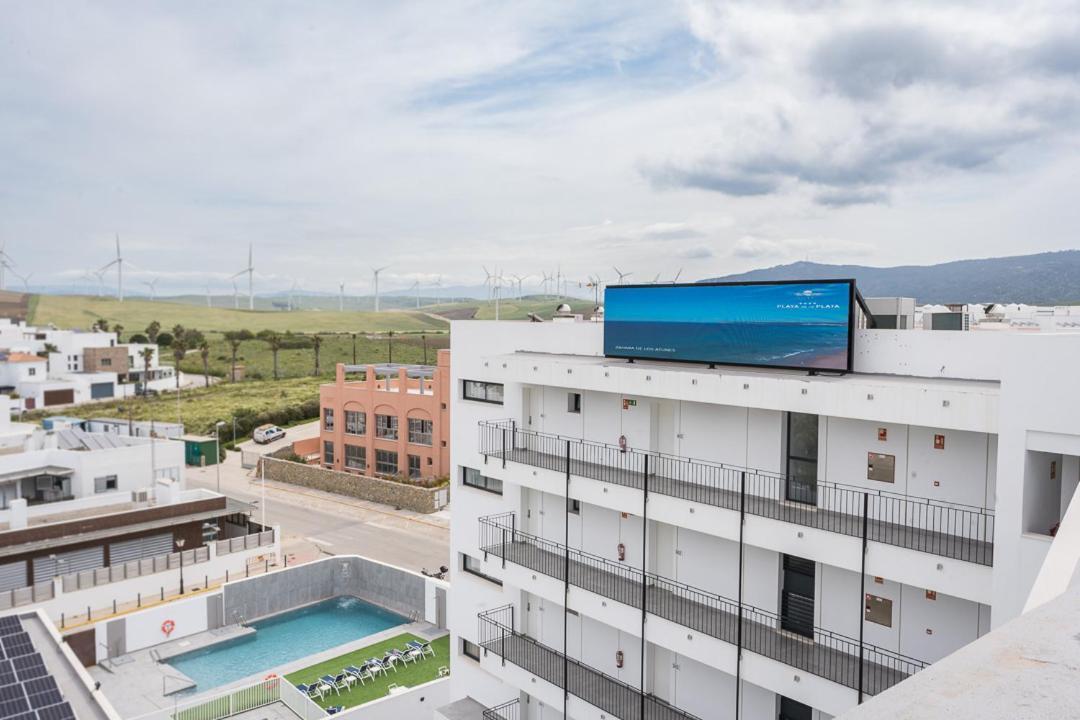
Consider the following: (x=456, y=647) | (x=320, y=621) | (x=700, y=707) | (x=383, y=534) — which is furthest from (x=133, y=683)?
(x=700, y=707)

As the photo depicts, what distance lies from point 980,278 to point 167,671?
322 ft

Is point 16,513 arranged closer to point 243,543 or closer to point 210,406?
point 243,543

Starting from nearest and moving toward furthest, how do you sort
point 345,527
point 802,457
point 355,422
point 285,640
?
point 802,457 → point 285,640 → point 345,527 → point 355,422

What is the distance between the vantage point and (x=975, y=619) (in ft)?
40.4

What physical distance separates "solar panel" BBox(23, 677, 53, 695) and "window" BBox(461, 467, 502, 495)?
43.6 ft

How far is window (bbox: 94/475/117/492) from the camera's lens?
40625mm

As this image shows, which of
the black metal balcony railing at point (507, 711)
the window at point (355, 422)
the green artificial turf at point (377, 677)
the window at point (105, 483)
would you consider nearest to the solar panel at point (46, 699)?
the green artificial turf at point (377, 677)

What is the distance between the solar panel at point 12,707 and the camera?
776 inches

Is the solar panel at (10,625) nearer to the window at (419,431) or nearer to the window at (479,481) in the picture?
the window at (479,481)

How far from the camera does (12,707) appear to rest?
20.2 metres

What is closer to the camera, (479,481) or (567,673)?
(567,673)

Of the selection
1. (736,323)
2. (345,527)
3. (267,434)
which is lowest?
(345,527)

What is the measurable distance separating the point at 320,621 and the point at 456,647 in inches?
666

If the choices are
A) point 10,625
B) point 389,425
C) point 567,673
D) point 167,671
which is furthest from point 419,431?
point 567,673
